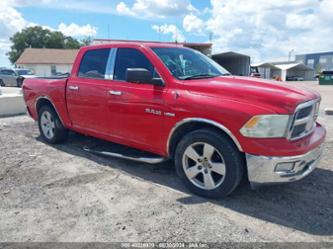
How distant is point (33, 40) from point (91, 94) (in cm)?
6787

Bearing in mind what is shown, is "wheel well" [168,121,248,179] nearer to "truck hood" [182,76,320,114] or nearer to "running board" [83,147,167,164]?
"running board" [83,147,167,164]

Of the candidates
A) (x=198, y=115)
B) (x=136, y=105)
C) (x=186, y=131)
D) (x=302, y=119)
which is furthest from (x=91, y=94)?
(x=302, y=119)

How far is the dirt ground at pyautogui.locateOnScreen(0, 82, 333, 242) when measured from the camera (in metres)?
3.20

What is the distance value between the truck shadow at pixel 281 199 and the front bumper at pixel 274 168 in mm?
400

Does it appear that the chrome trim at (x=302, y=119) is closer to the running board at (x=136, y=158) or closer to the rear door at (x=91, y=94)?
the running board at (x=136, y=158)

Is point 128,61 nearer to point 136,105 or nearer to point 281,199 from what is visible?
point 136,105

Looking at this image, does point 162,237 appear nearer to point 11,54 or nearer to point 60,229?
point 60,229

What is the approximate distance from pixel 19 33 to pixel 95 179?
2767 inches

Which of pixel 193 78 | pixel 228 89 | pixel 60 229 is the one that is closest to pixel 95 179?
pixel 60 229

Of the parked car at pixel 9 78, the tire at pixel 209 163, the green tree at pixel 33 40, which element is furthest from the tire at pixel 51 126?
the green tree at pixel 33 40

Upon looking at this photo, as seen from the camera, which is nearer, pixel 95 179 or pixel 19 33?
pixel 95 179

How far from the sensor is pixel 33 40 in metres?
65.3

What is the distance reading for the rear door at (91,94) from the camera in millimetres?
4992

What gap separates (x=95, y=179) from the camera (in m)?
4.62
